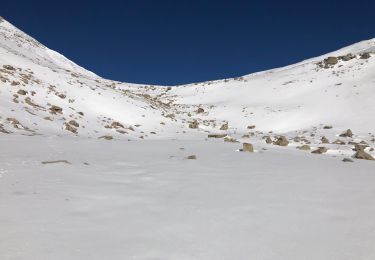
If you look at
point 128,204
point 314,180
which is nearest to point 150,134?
point 314,180

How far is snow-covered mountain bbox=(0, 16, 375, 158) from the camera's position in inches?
773

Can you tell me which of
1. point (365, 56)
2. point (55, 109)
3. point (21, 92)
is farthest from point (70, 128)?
point (365, 56)

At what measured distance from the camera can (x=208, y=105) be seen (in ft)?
125

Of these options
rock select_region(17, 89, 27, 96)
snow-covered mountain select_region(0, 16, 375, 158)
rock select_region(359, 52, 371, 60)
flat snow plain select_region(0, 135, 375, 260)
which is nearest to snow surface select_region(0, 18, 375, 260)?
flat snow plain select_region(0, 135, 375, 260)

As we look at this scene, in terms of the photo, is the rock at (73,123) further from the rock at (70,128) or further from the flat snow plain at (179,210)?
the flat snow plain at (179,210)

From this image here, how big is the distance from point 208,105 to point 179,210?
3275cm

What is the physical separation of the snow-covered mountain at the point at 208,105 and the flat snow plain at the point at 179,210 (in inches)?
295

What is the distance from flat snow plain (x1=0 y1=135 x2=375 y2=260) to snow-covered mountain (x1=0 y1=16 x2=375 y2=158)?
24.6 feet

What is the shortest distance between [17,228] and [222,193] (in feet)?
11.0

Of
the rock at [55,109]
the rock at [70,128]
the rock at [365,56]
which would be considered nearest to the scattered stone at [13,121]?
the rock at [70,128]

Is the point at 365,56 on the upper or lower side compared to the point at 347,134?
upper

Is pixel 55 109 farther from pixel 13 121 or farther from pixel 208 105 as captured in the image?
pixel 208 105

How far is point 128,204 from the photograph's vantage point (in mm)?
5805

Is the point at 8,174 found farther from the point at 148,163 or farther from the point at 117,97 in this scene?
the point at 117,97
